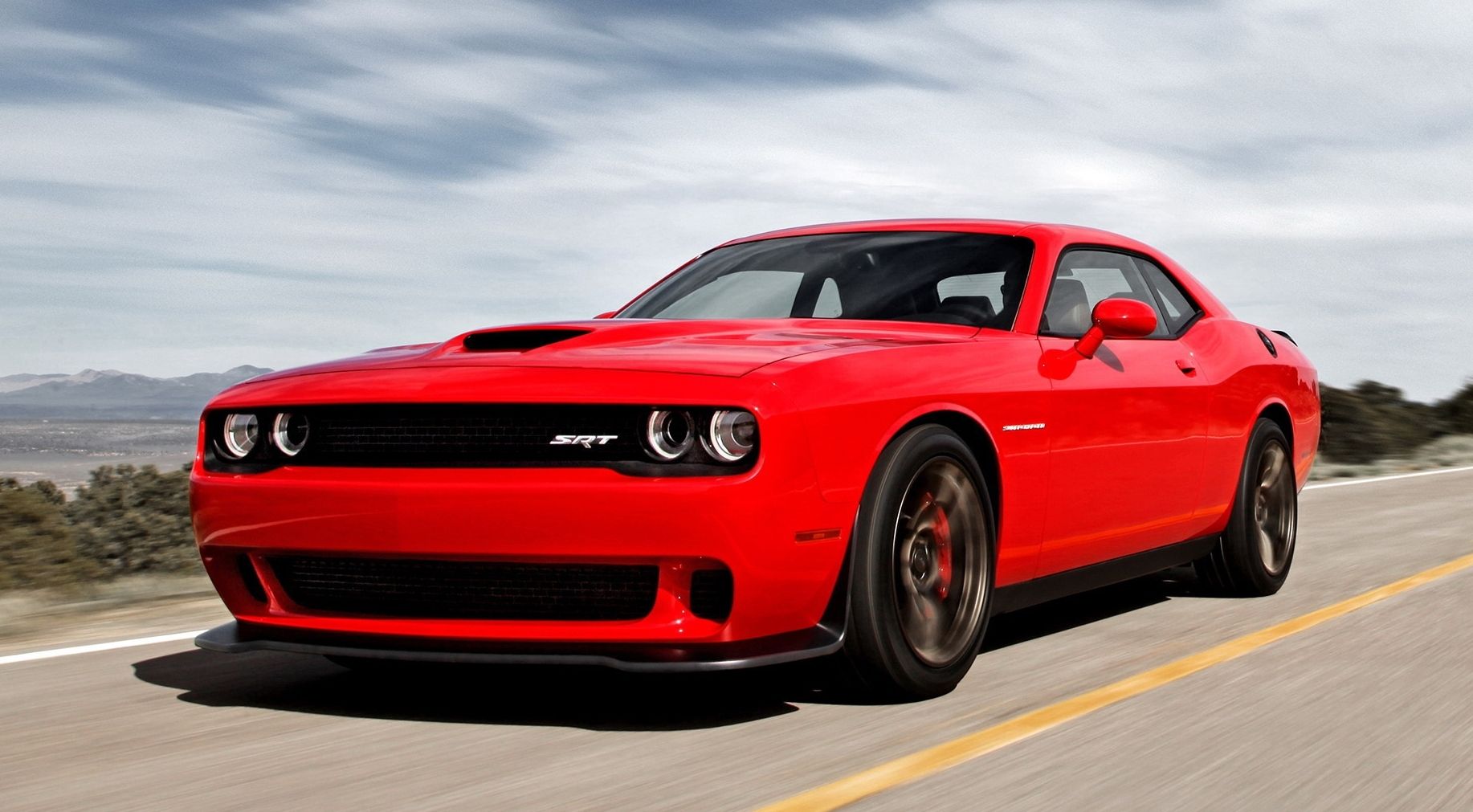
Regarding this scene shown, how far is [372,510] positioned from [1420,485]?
12209mm

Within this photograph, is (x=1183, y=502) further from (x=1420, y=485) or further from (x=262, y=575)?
(x=1420, y=485)

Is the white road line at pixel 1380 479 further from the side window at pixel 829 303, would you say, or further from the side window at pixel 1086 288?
the side window at pixel 829 303

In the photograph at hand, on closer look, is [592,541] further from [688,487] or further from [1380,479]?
[1380,479]

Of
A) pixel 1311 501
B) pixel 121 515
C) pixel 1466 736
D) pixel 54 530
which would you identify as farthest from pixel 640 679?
pixel 121 515

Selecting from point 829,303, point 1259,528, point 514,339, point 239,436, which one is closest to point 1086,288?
point 829,303

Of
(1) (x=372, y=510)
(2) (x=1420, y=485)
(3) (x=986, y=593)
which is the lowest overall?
(2) (x=1420, y=485)

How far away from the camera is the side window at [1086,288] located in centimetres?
584

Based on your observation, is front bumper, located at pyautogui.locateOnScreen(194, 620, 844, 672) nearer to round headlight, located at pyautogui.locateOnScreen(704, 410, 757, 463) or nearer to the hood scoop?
round headlight, located at pyautogui.locateOnScreen(704, 410, 757, 463)

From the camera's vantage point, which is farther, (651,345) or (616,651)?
(651,345)

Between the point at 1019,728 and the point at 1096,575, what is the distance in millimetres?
1593

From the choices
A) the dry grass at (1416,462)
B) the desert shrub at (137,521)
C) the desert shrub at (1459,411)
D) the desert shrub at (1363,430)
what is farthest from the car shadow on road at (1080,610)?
the desert shrub at (1459,411)

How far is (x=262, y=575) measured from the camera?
458 centimetres

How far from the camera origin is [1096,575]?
581 cm

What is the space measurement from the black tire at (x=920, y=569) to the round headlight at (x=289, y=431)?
1541 mm
